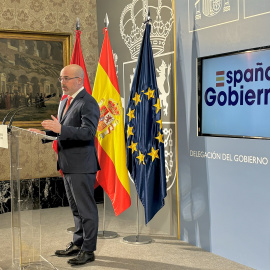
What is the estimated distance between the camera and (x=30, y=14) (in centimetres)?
Answer: 610

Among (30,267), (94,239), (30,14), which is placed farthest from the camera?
(30,14)

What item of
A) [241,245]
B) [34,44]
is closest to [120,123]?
[241,245]

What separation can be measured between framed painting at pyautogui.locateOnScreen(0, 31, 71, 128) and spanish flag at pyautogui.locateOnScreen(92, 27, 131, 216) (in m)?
1.48

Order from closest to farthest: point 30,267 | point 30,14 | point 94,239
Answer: point 30,267, point 94,239, point 30,14

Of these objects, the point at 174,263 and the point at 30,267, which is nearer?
the point at 30,267

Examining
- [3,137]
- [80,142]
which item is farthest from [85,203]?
[3,137]

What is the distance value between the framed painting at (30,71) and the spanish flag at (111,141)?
4.87ft

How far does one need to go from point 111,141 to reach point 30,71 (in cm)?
210

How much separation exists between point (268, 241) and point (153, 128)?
57.9 inches

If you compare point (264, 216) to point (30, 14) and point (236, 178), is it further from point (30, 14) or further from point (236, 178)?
point (30, 14)

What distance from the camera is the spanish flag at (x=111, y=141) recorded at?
4516 mm

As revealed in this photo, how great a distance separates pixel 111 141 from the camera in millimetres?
4562

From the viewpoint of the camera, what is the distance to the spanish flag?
4516mm

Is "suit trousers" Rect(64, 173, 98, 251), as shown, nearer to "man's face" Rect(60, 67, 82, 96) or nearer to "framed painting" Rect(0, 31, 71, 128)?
"man's face" Rect(60, 67, 82, 96)
